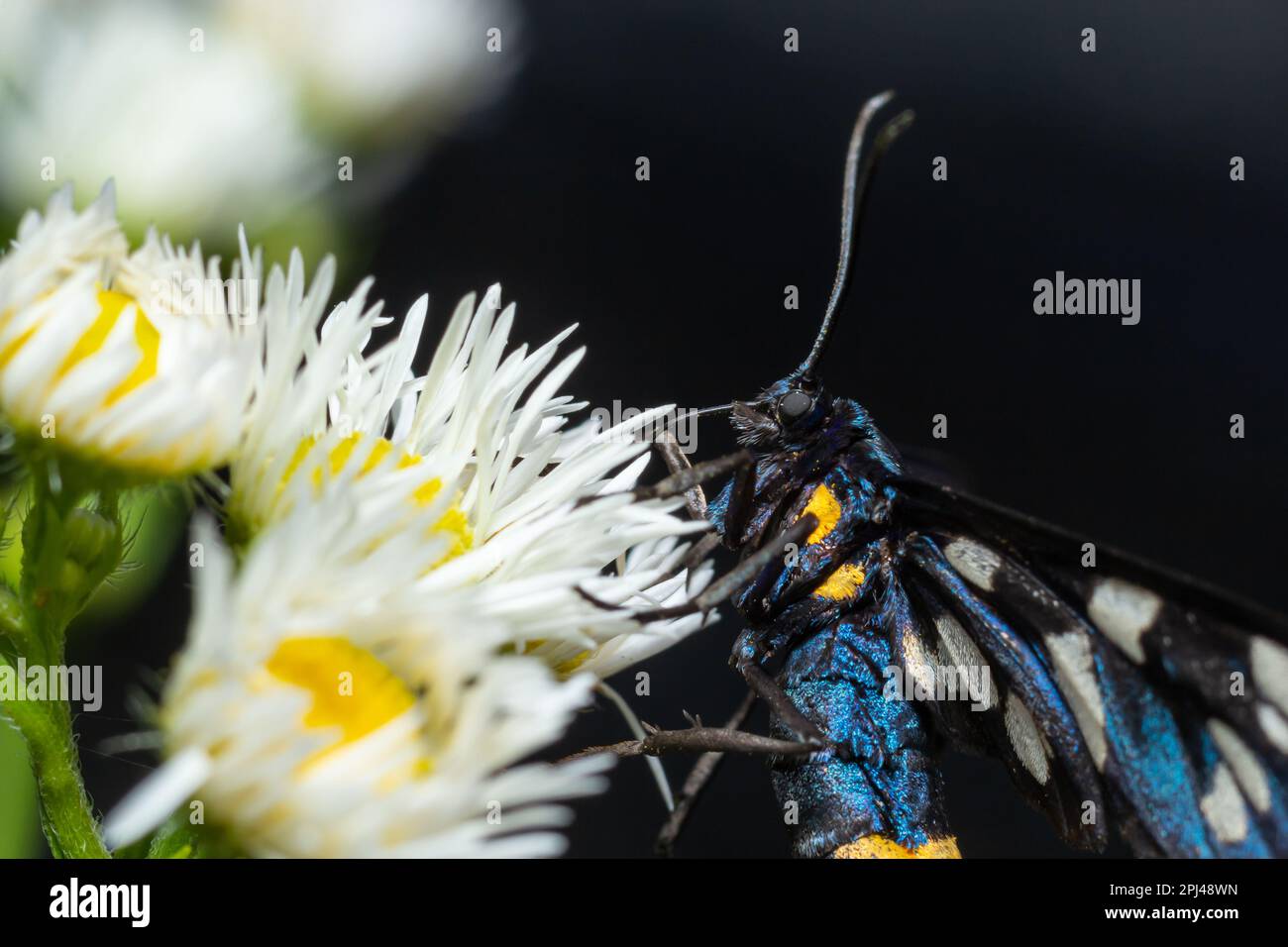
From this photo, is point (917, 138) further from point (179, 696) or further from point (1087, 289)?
point (179, 696)

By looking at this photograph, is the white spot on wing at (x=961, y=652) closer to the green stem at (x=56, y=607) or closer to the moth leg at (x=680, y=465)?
the moth leg at (x=680, y=465)

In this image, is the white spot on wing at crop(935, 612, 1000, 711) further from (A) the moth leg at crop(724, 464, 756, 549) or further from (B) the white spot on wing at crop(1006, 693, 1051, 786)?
(A) the moth leg at crop(724, 464, 756, 549)

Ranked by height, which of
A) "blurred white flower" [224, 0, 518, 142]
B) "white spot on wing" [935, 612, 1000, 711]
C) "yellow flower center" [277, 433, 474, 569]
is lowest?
"white spot on wing" [935, 612, 1000, 711]

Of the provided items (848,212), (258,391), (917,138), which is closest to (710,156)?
(917,138)
